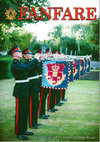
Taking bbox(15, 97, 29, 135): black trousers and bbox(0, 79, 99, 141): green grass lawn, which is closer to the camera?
bbox(15, 97, 29, 135): black trousers

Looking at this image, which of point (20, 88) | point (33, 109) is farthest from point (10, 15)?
point (33, 109)

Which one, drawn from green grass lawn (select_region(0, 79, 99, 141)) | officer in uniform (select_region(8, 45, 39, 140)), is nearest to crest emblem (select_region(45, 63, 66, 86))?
green grass lawn (select_region(0, 79, 99, 141))

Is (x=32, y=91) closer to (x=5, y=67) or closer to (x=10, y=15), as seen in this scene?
(x=10, y=15)

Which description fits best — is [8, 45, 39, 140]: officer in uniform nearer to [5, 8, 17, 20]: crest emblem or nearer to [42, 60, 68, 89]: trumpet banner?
[5, 8, 17, 20]: crest emblem

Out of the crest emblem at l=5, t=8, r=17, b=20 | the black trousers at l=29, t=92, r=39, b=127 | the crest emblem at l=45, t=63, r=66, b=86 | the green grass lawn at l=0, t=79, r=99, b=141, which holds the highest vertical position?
the crest emblem at l=5, t=8, r=17, b=20

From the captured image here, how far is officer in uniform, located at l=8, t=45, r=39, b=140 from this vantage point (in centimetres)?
468

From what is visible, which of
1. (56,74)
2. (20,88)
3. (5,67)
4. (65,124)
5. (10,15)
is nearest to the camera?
(20,88)

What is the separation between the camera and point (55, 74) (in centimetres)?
608

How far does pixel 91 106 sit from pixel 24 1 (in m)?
4.09

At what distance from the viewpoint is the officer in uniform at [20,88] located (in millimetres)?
4676

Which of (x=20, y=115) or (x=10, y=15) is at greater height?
(x=10, y=15)

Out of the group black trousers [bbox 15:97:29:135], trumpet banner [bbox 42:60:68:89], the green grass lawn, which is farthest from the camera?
trumpet banner [bbox 42:60:68:89]

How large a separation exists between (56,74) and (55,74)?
26 mm

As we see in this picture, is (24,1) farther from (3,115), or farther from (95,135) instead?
(95,135)
